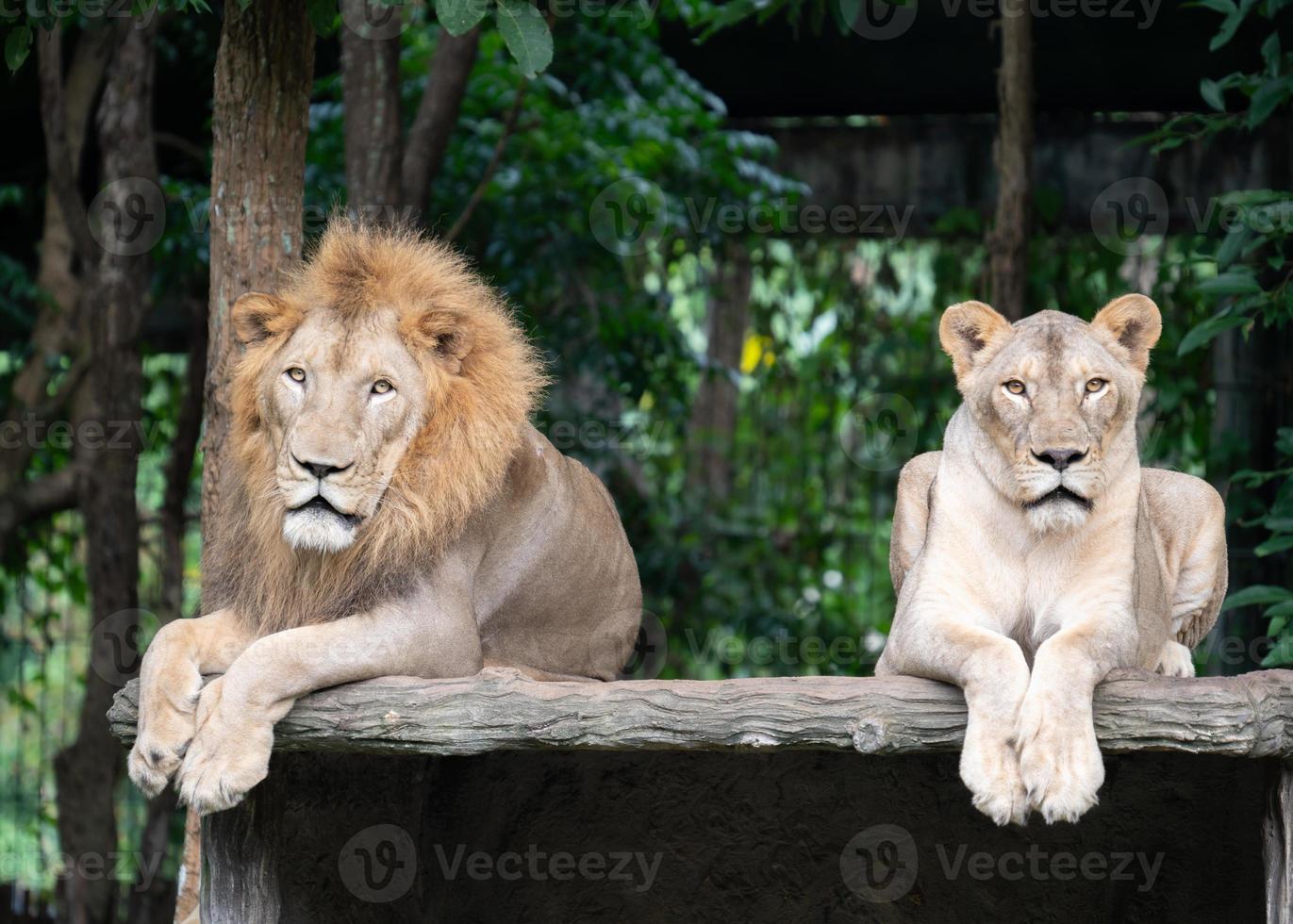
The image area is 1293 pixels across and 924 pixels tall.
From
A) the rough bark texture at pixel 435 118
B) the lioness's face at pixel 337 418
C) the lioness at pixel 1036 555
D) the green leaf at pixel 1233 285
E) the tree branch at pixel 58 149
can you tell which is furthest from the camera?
the tree branch at pixel 58 149

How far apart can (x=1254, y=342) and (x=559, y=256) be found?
3.35 m

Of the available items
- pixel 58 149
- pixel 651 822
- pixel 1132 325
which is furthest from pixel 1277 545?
pixel 58 149

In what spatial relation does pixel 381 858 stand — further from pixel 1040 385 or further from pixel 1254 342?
pixel 1254 342

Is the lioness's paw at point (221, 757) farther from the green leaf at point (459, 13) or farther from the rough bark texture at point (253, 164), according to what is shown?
the green leaf at point (459, 13)

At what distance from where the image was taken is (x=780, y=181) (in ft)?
25.0

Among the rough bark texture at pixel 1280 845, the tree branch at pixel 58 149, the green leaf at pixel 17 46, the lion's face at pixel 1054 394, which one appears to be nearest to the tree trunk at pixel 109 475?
the tree branch at pixel 58 149

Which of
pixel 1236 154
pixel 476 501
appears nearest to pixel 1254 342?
pixel 1236 154

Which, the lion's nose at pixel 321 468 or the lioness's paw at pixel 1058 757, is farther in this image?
the lion's nose at pixel 321 468

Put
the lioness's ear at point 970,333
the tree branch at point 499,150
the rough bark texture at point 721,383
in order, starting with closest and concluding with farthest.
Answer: the lioness's ear at point 970,333
the tree branch at point 499,150
the rough bark texture at point 721,383

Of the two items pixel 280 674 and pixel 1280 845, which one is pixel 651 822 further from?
pixel 1280 845

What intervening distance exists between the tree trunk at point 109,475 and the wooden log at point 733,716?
3.68 m

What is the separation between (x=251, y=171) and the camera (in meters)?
5.09

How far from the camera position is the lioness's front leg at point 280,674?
3666 millimetres

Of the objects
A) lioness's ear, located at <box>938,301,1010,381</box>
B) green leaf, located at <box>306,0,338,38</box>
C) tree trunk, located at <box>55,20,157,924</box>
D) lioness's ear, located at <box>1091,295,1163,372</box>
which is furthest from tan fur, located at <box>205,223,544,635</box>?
tree trunk, located at <box>55,20,157,924</box>
